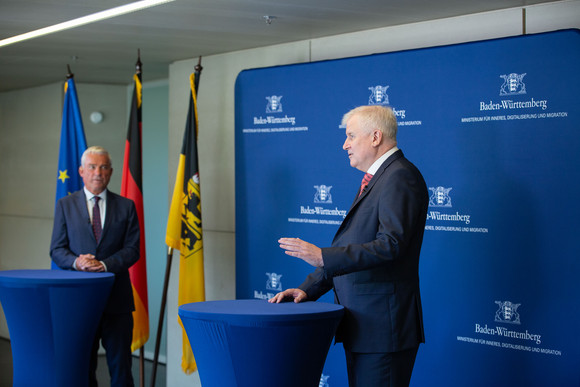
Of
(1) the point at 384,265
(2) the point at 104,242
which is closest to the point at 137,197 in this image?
(2) the point at 104,242

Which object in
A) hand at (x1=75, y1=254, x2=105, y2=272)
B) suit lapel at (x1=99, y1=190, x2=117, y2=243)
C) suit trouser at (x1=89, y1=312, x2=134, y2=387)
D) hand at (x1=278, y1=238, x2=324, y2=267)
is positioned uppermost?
suit lapel at (x1=99, y1=190, x2=117, y2=243)

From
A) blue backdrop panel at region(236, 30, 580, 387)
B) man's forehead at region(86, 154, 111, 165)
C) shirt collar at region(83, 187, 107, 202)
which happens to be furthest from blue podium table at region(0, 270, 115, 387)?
blue backdrop panel at region(236, 30, 580, 387)

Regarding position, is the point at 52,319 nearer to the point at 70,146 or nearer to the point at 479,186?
the point at 70,146

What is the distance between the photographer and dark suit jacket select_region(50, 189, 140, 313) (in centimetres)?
446

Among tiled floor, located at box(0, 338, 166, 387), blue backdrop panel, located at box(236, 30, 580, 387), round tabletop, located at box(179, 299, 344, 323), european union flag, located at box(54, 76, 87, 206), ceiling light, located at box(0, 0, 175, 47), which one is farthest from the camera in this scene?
tiled floor, located at box(0, 338, 166, 387)

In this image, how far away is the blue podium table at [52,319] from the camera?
379cm

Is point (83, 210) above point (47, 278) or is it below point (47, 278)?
above

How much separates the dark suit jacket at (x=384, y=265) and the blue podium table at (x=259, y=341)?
11 cm

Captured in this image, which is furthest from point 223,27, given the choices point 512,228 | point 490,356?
point 490,356

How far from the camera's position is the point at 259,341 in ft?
8.63

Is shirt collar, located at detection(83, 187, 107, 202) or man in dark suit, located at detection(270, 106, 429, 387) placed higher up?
shirt collar, located at detection(83, 187, 107, 202)

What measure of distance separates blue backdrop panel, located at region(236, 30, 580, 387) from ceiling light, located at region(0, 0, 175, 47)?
127 cm

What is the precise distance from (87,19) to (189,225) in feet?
5.66

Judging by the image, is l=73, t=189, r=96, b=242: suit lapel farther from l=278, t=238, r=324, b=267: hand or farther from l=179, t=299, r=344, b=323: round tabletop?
l=278, t=238, r=324, b=267: hand
